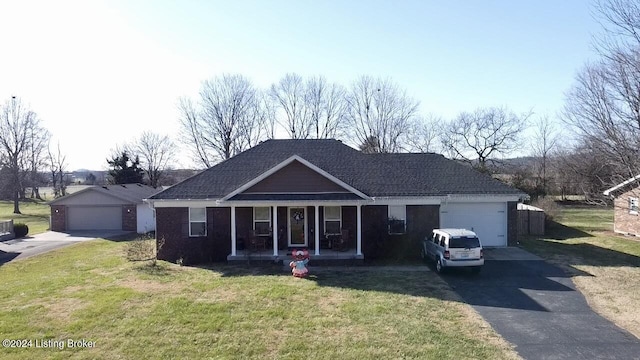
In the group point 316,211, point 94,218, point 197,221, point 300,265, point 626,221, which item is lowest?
point 300,265

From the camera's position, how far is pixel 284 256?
739 inches

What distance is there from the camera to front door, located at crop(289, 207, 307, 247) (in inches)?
795

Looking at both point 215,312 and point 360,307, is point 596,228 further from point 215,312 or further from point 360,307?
point 215,312

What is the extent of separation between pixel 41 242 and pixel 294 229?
19.1 m

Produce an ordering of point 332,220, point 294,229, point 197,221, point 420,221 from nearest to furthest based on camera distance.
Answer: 1. point 197,221
2. point 420,221
3. point 332,220
4. point 294,229

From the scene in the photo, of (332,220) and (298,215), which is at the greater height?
(298,215)

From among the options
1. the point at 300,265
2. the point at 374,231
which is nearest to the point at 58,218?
the point at 300,265

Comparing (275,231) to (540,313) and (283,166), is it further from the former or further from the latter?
(540,313)

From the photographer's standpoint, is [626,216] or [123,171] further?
[123,171]

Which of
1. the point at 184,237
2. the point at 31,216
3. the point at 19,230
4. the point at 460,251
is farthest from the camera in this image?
the point at 31,216

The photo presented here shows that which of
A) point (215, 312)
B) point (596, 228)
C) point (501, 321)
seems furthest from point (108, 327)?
point (596, 228)

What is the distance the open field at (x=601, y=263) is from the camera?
12.0 m

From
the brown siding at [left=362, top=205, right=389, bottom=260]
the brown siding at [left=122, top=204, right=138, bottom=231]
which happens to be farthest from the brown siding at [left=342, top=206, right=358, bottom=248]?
the brown siding at [left=122, top=204, right=138, bottom=231]

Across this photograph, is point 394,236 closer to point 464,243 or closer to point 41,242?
point 464,243
